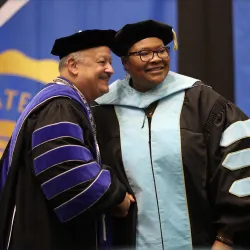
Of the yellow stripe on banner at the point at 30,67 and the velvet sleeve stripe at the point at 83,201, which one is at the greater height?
the yellow stripe on banner at the point at 30,67

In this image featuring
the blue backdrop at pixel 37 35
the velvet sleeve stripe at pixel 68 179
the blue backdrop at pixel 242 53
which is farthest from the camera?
the blue backdrop at pixel 37 35

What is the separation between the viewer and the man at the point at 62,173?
1310 millimetres

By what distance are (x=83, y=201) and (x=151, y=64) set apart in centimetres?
55

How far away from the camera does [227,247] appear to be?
4.70ft

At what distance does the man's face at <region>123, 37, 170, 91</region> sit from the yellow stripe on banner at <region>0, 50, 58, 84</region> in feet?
2.27

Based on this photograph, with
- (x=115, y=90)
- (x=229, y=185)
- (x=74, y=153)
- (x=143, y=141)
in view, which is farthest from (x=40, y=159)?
(x=229, y=185)

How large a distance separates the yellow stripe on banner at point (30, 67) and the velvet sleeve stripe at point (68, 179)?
94cm

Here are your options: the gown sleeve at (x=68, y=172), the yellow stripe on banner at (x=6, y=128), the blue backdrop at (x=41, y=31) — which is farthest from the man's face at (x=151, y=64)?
the yellow stripe on banner at (x=6, y=128)

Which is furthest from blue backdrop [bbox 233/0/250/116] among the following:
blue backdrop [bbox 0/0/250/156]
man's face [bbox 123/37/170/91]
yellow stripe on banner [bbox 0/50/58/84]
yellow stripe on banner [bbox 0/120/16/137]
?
yellow stripe on banner [bbox 0/120/16/137]

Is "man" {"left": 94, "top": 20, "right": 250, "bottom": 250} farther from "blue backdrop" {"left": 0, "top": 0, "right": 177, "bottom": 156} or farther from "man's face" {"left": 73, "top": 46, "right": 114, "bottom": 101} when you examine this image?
"blue backdrop" {"left": 0, "top": 0, "right": 177, "bottom": 156}

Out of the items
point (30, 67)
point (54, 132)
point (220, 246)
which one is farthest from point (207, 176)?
point (30, 67)

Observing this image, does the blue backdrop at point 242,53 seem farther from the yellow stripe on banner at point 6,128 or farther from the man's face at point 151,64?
the yellow stripe on banner at point 6,128

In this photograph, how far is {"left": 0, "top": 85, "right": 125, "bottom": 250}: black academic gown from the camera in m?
1.31

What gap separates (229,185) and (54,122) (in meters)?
0.60
